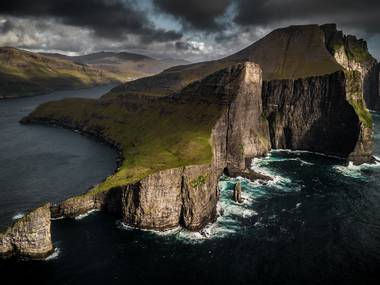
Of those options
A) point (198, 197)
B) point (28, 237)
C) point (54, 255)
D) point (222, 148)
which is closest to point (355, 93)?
point (222, 148)

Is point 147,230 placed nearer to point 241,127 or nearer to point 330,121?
point 241,127

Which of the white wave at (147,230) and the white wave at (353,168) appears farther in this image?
the white wave at (353,168)

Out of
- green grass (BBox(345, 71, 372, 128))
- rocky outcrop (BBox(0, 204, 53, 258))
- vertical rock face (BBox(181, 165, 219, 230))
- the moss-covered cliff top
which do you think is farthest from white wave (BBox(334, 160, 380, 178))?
rocky outcrop (BBox(0, 204, 53, 258))

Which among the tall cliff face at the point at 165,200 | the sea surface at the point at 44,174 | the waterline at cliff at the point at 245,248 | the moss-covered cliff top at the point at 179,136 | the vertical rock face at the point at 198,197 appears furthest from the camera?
the moss-covered cliff top at the point at 179,136

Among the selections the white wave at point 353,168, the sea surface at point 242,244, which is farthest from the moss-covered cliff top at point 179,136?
the white wave at point 353,168

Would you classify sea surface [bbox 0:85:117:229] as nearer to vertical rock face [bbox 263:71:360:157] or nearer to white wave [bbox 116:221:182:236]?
white wave [bbox 116:221:182:236]

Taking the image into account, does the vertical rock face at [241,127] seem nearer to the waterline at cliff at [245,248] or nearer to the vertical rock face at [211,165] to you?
the vertical rock face at [211,165]
